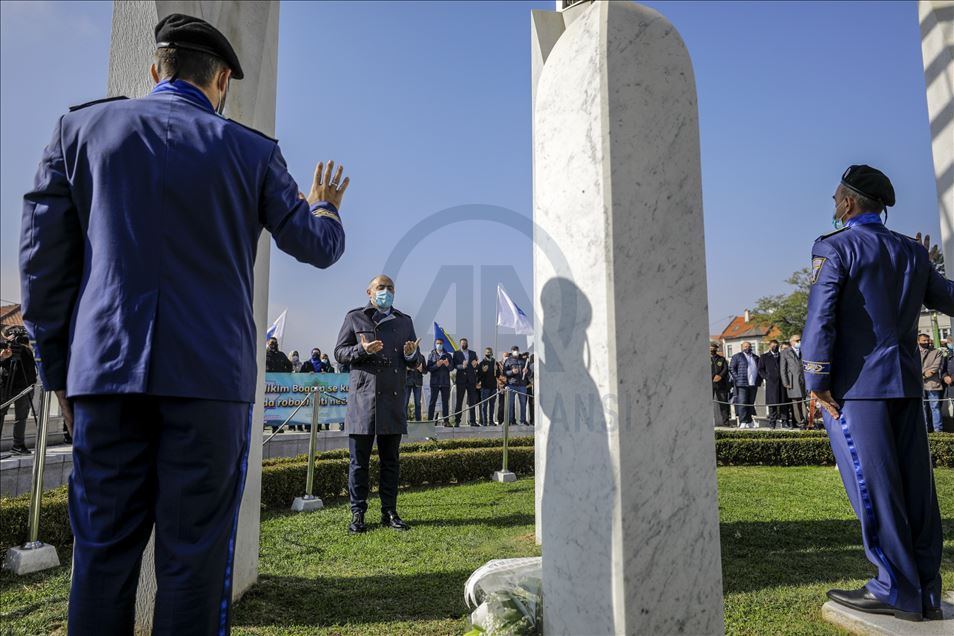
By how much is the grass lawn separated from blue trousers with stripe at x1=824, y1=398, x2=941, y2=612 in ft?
1.54

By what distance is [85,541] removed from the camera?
182 centimetres

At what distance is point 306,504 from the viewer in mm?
6703

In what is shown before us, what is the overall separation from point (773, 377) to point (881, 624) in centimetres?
1387

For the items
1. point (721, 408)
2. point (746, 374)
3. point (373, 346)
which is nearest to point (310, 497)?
point (373, 346)

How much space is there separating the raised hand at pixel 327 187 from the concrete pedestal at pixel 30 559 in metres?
4.05

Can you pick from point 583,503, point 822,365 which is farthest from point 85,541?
point 822,365

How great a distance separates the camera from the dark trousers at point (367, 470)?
217 inches

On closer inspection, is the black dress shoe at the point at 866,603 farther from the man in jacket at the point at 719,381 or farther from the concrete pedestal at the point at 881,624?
the man in jacket at the point at 719,381

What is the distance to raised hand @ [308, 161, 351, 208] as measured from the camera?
94.3 inches

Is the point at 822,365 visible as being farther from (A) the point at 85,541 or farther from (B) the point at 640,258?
(A) the point at 85,541

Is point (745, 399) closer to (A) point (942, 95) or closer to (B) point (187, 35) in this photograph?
(A) point (942, 95)

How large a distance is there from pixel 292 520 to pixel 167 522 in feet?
15.0

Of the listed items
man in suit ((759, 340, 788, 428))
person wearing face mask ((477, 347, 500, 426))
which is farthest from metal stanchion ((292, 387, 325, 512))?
man in suit ((759, 340, 788, 428))

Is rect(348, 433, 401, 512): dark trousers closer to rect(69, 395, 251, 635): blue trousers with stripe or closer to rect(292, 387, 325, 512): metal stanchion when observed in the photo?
rect(292, 387, 325, 512): metal stanchion
